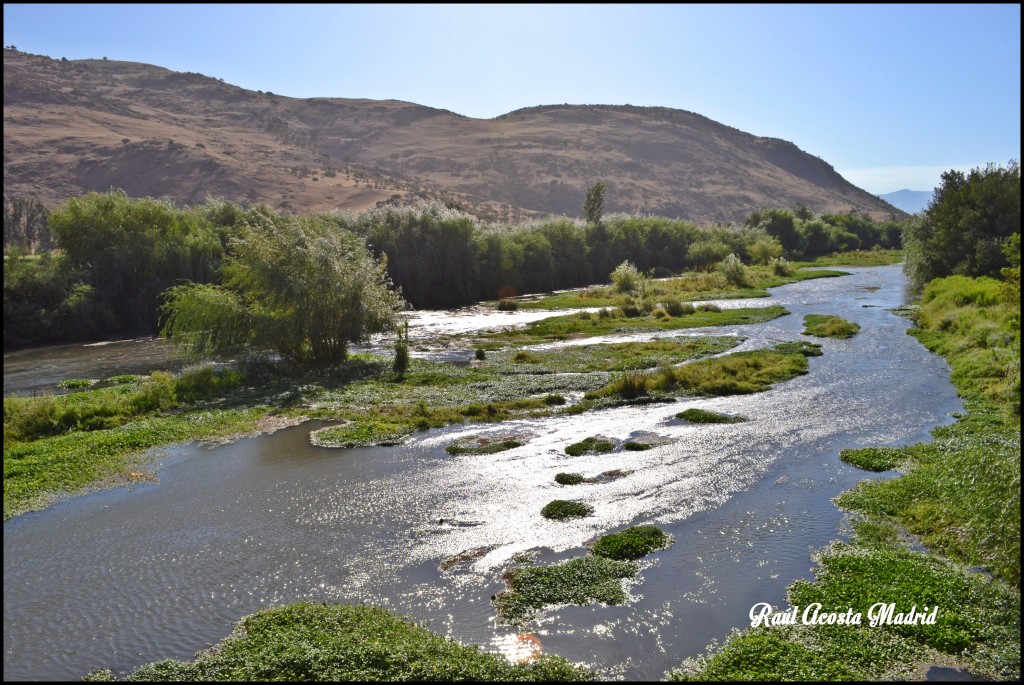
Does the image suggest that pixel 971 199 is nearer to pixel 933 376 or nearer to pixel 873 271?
pixel 933 376

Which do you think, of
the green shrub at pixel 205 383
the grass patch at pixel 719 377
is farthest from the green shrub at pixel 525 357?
the green shrub at pixel 205 383

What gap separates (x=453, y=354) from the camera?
1318 inches

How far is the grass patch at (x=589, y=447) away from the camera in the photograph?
18.7 metres

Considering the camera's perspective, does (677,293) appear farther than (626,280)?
No

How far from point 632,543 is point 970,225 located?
39718 millimetres

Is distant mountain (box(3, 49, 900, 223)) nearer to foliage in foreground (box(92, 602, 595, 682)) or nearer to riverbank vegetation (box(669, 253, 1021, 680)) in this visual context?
riverbank vegetation (box(669, 253, 1021, 680))

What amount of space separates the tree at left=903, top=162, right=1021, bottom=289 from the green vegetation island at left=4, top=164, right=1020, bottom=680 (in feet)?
0.44

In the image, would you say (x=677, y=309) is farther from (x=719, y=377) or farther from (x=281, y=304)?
(x=281, y=304)

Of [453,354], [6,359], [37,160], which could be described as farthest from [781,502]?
[37,160]

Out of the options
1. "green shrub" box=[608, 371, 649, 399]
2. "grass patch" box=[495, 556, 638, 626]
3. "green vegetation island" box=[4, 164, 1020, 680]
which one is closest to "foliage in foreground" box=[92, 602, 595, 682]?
"green vegetation island" box=[4, 164, 1020, 680]

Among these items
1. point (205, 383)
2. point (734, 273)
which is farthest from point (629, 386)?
point (734, 273)

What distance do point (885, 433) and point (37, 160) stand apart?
109m

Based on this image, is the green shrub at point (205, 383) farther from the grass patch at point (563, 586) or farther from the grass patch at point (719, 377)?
the grass patch at point (563, 586)

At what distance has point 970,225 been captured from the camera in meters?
42.7
